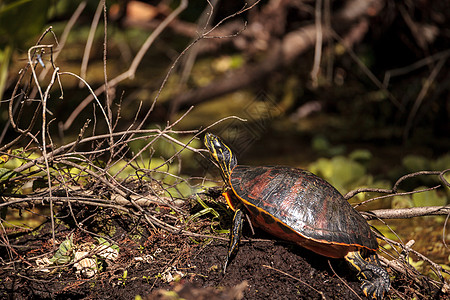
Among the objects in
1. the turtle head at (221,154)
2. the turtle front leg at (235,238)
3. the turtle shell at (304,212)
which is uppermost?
the turtle head at (221,154)

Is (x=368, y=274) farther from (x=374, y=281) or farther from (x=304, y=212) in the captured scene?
(x=304, y=212)

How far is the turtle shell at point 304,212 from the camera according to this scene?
1.48 meters

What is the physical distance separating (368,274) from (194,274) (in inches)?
26.1

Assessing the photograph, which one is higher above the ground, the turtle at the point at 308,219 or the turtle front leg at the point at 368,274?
the turtle at the point at 308,219

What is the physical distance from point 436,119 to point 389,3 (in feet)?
4.07

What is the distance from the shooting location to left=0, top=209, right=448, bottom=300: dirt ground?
4.86 ft

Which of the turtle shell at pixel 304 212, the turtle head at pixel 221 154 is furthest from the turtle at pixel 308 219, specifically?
the turtle head at pixel 221 154

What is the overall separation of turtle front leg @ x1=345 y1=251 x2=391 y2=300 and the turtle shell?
0.12 ft

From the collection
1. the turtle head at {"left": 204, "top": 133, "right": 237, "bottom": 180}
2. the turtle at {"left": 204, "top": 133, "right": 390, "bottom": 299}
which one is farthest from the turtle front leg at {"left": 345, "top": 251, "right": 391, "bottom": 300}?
the turtle head at {"left": 204, "top": 133, "right": 237, "bottom": 180}

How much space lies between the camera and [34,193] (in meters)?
1.72

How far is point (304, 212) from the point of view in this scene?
152 cm

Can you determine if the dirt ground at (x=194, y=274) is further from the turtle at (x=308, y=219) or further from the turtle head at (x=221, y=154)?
the turtle head at (x=221, y=154)

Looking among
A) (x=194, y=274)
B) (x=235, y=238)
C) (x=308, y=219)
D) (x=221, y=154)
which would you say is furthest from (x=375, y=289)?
(x=221, y=154)

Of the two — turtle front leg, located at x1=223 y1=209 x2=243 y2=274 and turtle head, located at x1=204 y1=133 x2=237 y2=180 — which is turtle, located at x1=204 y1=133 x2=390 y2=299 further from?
turtle head, located at x1=204 y1=133 x2=237 y2=180
